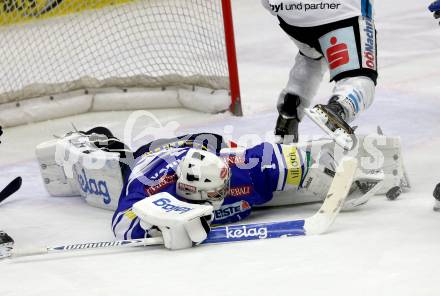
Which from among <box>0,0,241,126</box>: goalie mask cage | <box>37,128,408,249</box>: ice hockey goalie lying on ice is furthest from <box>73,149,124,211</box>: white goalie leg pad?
<box>0,0,241,126</box>: goalie mask cage

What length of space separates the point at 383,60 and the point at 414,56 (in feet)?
0.62

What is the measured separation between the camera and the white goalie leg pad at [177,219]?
306 cm

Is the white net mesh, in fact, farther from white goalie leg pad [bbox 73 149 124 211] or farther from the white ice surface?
white goalie leg pad [bbox 73 149 124 211]

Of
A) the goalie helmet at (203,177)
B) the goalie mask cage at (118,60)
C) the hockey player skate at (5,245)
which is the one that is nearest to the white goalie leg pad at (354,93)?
the goalie helmet at (203,177)

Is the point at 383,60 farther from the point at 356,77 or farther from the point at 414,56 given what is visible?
the point at 356,77

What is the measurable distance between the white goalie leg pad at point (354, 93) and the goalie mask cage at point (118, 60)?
1.53 m

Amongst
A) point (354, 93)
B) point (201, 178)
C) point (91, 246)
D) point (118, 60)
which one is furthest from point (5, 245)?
point (118, 60)

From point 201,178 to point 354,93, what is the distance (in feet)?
2.48

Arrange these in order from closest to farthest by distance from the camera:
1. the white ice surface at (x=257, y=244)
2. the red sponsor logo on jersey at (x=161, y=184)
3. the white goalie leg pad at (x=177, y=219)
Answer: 1. the white ice surface at (x=257, y=244)
2. the white goalie leg pad at (x=177, y=219)
3. the red sponsor logo on jersey at (x=161, y=184)

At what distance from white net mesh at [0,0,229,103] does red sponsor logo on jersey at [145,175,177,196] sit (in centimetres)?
202

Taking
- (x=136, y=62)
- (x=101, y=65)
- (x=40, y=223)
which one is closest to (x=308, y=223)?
(x=40, y=223)

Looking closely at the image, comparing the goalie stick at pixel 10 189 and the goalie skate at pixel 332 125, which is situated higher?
the goalie skate at pixel 332 125

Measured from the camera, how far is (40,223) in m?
3.70

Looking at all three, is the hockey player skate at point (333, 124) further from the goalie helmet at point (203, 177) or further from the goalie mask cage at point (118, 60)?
the goalie mask cage at point (118, 60)
